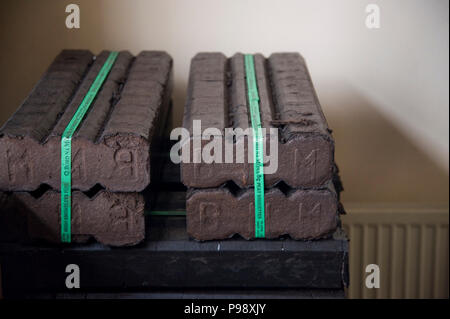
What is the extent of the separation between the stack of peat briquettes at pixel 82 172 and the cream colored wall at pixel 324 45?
3.06 ft

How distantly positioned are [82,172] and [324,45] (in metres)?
1.58

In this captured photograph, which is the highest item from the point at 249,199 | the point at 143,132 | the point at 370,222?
the point at 143,132

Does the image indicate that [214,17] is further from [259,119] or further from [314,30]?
[259,119]

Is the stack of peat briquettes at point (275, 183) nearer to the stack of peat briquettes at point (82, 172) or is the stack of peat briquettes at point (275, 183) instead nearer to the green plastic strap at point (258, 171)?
the green plastic strap at point (258, 171)

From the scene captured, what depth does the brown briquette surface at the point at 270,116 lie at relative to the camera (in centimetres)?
211

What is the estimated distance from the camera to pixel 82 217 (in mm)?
2193

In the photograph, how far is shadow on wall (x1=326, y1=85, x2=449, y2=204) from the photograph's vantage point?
338 centimetres

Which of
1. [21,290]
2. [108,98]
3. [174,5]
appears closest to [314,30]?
[174,5]

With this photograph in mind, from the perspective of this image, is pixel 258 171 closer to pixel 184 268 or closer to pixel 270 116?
pixel 270 116

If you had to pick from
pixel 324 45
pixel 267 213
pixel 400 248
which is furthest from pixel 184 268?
pixel 400 248

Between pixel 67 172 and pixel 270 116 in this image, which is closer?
pixel 67 172

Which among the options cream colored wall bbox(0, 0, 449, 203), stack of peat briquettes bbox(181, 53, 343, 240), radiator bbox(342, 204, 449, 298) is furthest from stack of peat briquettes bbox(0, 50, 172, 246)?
radiator bbox(342, 204, 449, 298)

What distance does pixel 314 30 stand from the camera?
324 centimetres

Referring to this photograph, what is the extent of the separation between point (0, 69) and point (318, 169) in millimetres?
1833
